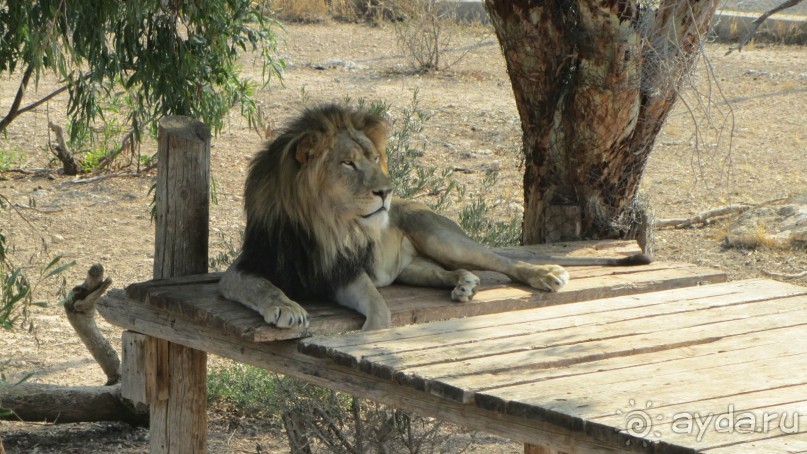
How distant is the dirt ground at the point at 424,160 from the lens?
6859 millimetres

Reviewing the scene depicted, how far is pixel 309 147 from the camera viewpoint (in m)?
4.50

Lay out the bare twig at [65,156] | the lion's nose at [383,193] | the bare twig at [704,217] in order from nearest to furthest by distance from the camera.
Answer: the lion's nose at [383,193] < the bare twig at [704,217] < the bare twig at [65,156]

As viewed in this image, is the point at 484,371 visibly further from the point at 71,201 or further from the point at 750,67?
the point at 750,67

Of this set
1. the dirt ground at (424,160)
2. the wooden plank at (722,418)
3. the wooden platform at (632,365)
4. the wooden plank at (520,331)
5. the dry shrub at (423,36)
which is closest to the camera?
the wooden plank at (722,418)

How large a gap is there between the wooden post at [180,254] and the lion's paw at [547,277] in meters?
1.50

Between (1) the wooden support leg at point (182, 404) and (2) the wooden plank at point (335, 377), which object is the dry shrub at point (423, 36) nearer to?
(1) the wooden support leg at point (182, 404)

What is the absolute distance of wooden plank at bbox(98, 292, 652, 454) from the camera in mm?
3203

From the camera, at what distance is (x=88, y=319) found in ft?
19.9

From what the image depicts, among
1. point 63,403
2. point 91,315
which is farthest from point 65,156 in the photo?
point 63,403

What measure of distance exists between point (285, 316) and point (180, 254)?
3.75ft

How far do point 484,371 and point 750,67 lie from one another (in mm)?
11703

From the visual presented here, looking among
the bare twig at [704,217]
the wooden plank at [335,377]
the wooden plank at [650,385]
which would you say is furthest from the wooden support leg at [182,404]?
the bare twig at [704,217]

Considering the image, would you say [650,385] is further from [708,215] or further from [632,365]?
[708,215]

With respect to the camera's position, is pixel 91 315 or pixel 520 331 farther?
pixel 91 315
